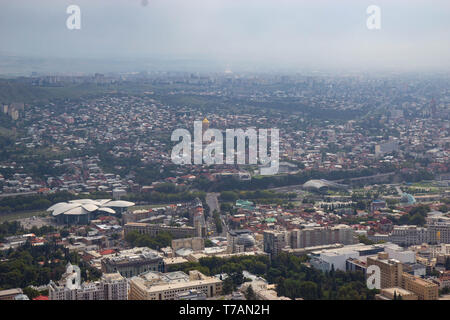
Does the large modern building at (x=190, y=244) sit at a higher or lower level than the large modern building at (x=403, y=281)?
lower

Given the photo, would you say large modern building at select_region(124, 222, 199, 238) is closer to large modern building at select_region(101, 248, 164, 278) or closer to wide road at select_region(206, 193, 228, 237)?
wide road at select_region(206, 193, 228, 237)

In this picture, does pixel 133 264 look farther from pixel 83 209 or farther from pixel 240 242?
pixel 83 209

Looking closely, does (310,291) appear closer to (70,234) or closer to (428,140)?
(70,234)

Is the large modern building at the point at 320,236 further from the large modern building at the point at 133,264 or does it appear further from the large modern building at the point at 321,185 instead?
the large modern building at the point at 321,185

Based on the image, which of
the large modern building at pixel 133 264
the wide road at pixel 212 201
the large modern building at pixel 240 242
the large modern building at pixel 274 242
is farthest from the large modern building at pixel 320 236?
the wide road at pixel 212 201
